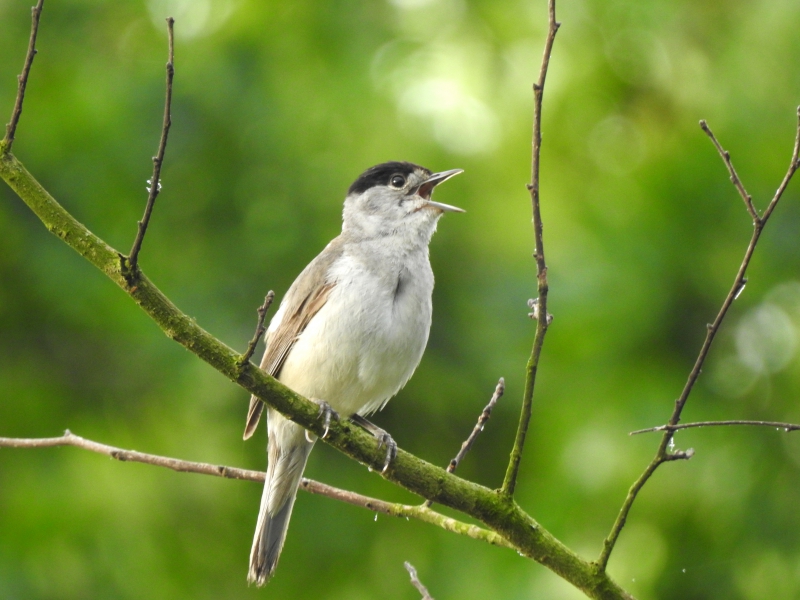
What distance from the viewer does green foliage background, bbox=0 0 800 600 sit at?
5.93 metres

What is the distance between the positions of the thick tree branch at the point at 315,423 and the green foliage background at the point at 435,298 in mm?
2842

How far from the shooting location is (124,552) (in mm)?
6676

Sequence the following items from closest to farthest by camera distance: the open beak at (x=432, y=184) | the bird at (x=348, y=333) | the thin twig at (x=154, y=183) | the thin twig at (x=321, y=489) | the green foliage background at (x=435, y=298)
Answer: the thin twig at (x=154, y=183), the thin twig at (x=321, y=489), the bird at (x=348, y=333), the open beak at (x=432, y=184), the green foliage background at (x=435, y=298)

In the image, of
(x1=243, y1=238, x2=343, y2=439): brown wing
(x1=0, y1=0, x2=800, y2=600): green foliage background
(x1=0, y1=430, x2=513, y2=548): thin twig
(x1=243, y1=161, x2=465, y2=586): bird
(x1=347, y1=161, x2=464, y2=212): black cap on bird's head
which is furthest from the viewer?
(x1=0, y1=0, x2=800, y2=600): green foliage background

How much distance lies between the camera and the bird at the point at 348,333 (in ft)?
13.1

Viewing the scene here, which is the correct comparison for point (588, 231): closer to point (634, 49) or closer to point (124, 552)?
point (634, 49)

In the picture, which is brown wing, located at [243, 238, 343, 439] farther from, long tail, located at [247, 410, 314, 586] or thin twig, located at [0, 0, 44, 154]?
thin twig, located at [0, 0, 44, 154]

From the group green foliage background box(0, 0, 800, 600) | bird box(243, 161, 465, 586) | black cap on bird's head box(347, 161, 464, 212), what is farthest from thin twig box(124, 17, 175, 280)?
green foliage background box(0, 0, 800, 600)

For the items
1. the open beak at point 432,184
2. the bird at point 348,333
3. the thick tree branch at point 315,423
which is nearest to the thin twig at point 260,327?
the thick tree branch at point 315,423

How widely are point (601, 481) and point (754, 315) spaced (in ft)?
5.14

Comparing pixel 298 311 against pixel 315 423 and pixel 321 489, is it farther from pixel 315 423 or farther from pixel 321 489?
pixel 315 423

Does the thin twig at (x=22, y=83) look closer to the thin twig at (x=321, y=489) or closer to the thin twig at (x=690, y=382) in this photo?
the thin twig at (x=321, y=489)

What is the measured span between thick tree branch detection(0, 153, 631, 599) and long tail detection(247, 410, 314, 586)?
4.06 ft

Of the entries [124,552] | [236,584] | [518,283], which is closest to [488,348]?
[518,283]
